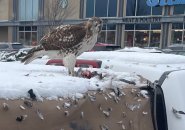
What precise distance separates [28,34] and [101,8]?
389 inches

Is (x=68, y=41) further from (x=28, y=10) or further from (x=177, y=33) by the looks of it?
(x=28, y=10)

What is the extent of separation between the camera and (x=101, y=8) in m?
35.1

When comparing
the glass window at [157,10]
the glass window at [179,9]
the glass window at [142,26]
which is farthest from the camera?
the glass window at [142,26]

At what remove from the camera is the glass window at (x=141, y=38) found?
105ft

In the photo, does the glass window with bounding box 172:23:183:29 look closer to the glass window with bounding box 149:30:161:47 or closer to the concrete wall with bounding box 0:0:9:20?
the glass window with bounding box 149:30:161:47

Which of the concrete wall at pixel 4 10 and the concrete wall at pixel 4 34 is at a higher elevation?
the concrete wall at pixel 4 10

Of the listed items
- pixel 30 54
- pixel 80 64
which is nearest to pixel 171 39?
pixel 80 64

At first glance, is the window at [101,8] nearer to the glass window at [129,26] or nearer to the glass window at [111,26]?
the glass window at [111,26]

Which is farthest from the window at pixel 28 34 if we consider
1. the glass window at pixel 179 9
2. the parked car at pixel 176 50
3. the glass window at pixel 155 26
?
the parked car at pixel 176 50

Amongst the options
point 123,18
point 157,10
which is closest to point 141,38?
point 123,18

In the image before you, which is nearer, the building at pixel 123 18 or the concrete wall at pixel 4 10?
the building at pixel 123 18

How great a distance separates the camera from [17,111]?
1798mm

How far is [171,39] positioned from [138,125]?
28190mm

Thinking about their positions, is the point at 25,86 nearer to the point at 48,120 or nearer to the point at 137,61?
the point at 48,120
